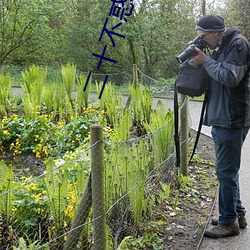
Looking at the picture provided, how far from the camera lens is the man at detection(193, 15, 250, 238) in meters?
2.93

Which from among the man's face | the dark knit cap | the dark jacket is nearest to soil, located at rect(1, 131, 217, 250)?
the dark jacket

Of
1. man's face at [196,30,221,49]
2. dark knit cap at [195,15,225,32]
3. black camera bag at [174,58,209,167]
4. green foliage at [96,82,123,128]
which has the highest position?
dark knit cap at [195,15,225,32]

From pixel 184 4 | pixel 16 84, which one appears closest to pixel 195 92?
pixel 16 84

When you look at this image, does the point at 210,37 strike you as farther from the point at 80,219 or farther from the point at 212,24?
the point at 80,219

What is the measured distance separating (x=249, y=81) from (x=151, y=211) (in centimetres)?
143

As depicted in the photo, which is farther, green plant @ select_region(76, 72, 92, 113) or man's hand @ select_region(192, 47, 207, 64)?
green plant @ select_region(76, 72, 92, 113)

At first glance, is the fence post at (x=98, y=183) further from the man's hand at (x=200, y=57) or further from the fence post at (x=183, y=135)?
the fence post at (x=183, y=135)

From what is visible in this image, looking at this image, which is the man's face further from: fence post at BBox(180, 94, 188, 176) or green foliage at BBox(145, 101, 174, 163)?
fence post at BBox(180, 94, 188, 176)

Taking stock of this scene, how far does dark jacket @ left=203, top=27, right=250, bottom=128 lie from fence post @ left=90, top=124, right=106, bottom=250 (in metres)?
1.11

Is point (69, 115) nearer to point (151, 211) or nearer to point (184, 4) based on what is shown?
point (151, 211)

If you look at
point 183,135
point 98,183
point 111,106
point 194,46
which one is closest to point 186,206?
point 183,135

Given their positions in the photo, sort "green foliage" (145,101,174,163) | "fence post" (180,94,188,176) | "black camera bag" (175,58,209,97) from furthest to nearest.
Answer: "fence post" (180,94,188,176)
"green foliage" (145,101,174,163)
"black camera bag" (175,58,209,97)

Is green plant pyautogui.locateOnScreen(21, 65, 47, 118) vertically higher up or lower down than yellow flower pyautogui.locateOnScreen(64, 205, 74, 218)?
higher up

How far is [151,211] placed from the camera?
3.54 metres
